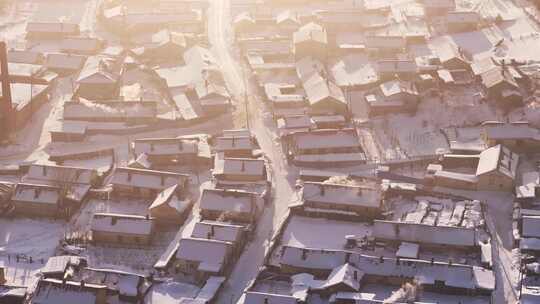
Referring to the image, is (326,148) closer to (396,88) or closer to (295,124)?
(295,124)

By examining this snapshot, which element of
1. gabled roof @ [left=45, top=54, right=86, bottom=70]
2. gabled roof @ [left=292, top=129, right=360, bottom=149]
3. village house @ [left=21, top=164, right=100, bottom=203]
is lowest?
village house @ [left=21, top=164, right=100, bottom=203]

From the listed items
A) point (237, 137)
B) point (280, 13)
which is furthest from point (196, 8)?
point (237, 137)

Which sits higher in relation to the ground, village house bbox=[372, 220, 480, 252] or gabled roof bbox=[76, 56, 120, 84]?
gabled roof bbox=[76, 56, 120, 84]

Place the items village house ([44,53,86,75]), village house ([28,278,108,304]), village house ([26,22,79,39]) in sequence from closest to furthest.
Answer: village house ([28,278,108,304])
village house ([44,53,86,75])
village house ([26,22,79,39])

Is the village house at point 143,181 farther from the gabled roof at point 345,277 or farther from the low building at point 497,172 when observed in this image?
the low building at point 497,172

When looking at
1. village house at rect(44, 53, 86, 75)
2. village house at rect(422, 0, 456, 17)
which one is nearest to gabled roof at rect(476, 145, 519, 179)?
village house at rect(422, 0, 456, 17)

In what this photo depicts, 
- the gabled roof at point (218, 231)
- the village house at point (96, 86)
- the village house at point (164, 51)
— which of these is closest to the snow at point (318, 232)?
the gabled roof at point (218, 231)

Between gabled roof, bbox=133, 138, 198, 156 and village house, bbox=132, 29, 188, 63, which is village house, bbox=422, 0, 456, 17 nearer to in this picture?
village house, bbox=132, 29, 188, 63

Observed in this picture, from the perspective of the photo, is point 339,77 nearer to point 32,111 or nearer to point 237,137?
point 237,137
